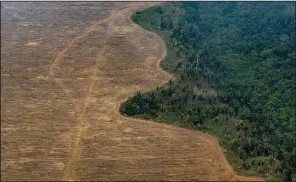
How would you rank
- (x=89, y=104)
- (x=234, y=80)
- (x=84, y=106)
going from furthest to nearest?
(x=234, y=80) < (x=89, y=104) < (x=84, y=106)

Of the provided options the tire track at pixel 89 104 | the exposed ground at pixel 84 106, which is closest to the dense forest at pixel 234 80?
the tire track at pixel 89 104

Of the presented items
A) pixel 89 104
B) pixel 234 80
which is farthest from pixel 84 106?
pixel 234 80

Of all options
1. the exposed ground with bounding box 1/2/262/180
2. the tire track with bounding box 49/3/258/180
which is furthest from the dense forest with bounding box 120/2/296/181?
the exposed ground with bounding box 1/2/262/180

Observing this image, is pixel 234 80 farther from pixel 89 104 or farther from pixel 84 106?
pixel 84 106

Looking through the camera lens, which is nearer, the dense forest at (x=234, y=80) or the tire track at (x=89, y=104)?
the tire track at (x=89, y=104)

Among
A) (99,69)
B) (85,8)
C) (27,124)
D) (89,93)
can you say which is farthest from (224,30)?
(27,124)

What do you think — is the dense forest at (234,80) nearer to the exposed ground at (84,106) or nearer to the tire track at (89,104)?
the tire track at (89,104)
